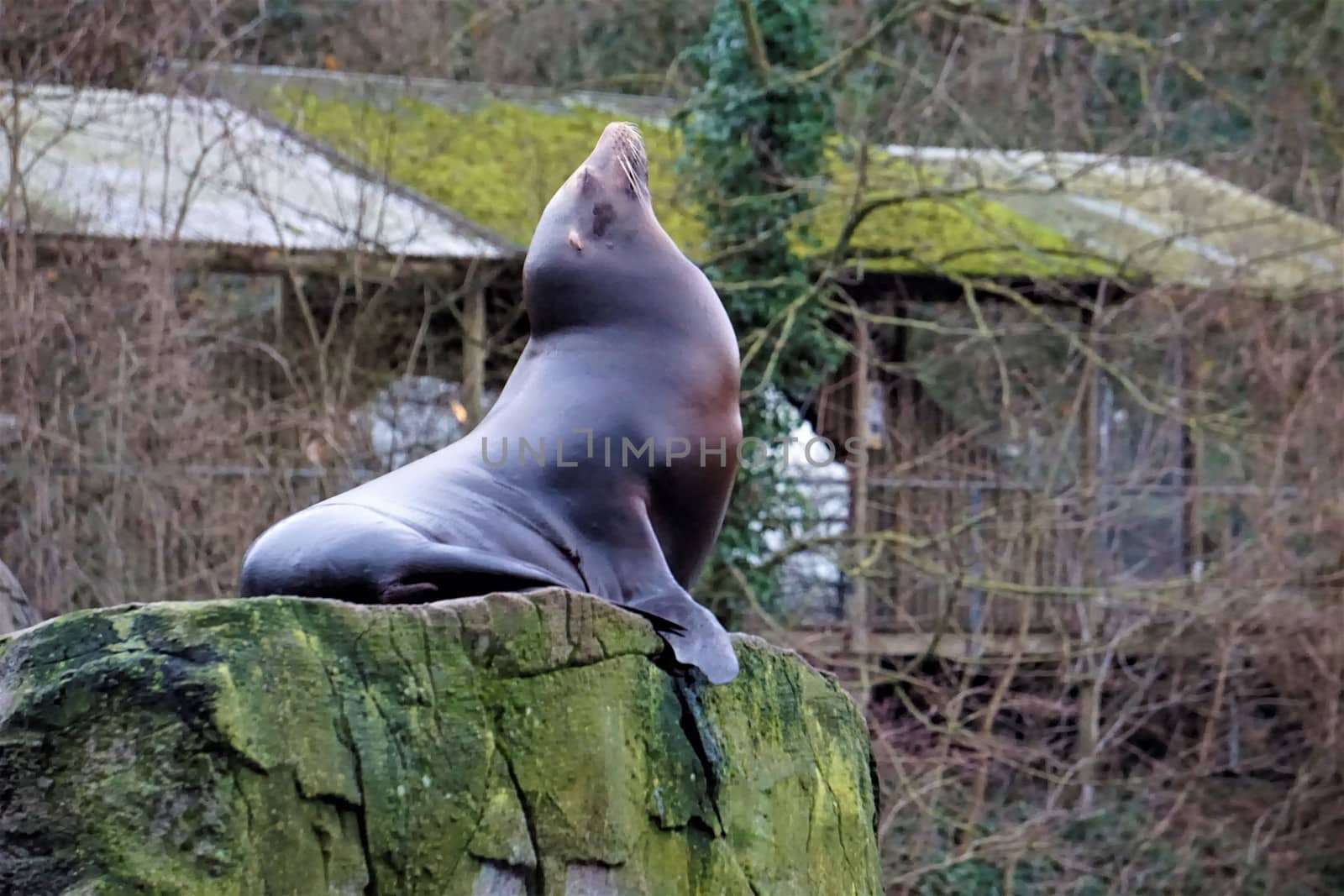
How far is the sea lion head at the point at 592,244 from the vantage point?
2877 mm

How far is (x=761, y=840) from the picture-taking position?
2.31 m

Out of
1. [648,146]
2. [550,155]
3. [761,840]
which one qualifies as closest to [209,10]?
[550,155]

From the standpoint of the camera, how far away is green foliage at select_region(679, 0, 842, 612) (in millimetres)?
8570

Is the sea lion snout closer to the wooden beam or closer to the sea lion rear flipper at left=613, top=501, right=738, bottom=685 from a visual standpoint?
the sea lion rear flipper at left=613, top=501, right=738, bottom=685

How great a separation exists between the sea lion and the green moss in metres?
5.75

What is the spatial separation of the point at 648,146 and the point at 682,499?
7353 millimetres

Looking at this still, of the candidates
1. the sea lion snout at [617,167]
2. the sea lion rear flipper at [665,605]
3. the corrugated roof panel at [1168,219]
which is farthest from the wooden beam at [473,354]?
the sea lion rear flipper at [665,605]

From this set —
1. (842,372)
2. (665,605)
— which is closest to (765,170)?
(842,372)

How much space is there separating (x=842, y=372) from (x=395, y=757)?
8202 mm

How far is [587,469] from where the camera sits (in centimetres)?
260

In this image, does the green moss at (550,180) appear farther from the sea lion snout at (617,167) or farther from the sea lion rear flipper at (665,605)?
the sea lion rear flipper at (665,605)

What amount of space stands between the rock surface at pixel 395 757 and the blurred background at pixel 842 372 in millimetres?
4933

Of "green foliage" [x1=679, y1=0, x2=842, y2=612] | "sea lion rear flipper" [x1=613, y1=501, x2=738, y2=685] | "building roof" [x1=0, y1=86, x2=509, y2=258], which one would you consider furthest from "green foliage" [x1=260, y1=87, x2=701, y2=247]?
"sea lion rear flipper" [x1=613, y1=501, x2=738, y2=685]

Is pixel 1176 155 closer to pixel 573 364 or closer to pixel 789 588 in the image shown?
pixel 789 588
